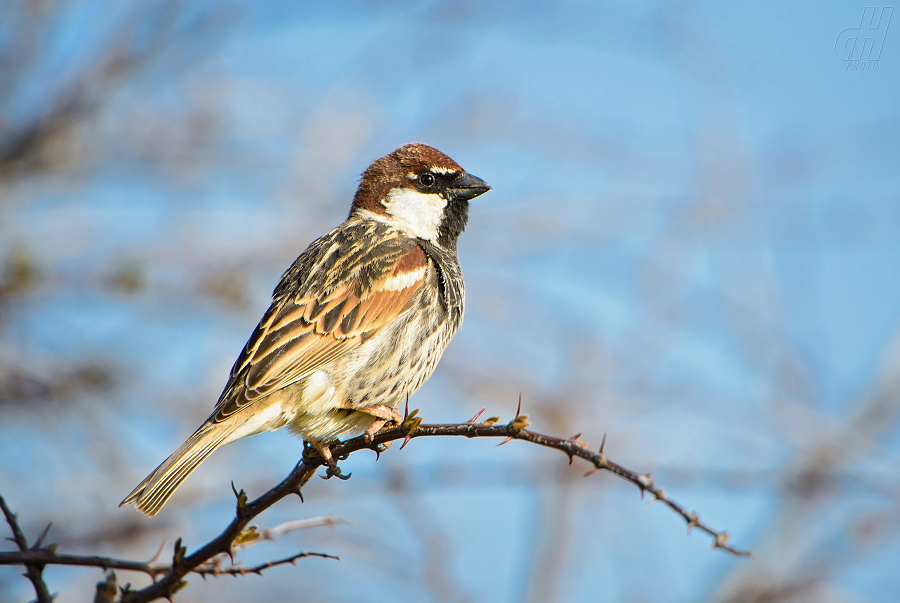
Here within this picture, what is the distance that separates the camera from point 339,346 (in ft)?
13.3

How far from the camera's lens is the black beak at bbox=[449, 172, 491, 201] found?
16.4ft

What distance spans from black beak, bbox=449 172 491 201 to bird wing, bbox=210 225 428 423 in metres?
0.51

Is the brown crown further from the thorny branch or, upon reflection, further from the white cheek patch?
the thorny branch

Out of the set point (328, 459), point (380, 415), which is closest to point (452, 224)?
point (380, 415)

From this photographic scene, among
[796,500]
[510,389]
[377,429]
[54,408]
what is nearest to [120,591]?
[377,429]

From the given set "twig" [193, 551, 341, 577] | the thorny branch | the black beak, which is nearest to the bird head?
the black beak

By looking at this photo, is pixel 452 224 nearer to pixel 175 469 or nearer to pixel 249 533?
pixel 175 469

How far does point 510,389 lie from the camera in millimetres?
6398

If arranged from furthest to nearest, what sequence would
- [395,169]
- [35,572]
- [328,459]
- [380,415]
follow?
[395,169], [380,415], [328,459], [35,572]

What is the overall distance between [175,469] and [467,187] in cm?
234

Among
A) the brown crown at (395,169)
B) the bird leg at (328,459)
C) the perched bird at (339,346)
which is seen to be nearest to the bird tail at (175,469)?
the perched bird at (339,346)

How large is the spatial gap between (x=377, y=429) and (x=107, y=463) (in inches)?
99.2

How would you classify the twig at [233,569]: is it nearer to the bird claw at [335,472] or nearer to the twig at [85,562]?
the twig at [85,562]

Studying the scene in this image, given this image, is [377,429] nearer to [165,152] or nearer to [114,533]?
[114,533]
